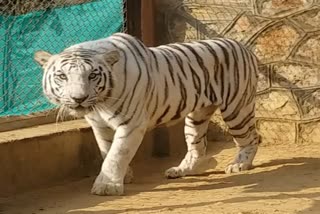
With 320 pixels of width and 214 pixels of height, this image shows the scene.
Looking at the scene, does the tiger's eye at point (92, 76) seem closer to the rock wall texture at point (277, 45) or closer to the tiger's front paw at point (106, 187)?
the tiger's front paw at point (106, 187)

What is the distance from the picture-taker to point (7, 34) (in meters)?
7.08

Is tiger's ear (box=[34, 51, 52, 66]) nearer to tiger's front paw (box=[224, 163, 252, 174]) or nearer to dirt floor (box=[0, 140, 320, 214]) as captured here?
dirt floor (box=[0, 140, 320, 214])

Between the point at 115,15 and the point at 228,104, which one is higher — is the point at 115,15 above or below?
above

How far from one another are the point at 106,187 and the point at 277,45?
103 inches

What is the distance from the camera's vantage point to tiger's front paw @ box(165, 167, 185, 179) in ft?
22.4

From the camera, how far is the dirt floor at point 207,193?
5.52 meters

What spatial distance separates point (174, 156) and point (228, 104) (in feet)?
3.60

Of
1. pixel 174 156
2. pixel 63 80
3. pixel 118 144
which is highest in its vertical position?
pixel 63 80

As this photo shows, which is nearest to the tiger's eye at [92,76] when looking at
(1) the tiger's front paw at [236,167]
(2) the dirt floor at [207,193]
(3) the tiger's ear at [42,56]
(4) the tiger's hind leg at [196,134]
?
(3) the tiger's ear at [42,56]

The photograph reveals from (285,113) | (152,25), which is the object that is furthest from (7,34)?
(285,113)

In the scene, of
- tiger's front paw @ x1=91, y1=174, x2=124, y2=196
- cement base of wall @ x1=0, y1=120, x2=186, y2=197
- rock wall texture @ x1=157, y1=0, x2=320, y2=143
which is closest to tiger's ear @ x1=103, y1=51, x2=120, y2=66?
tiger's front paw @ x1=91, y1=174, x2=124, y2=196

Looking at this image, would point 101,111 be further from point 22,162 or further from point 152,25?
point 152,25

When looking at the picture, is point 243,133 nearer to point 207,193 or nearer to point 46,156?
point 207,193

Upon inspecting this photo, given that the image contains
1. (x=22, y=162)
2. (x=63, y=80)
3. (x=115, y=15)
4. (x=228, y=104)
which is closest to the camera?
(x=63, y=80)
